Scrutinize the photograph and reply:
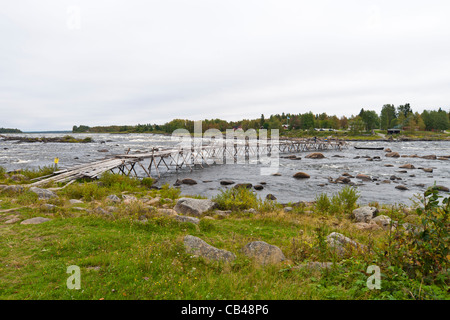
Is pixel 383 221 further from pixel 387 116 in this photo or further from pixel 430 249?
pixel 387 116

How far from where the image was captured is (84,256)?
536 cm

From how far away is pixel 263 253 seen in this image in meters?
5.80

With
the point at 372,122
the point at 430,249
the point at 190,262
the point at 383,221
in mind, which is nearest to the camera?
the point at 430,249

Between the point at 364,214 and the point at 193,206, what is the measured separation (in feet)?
25.3

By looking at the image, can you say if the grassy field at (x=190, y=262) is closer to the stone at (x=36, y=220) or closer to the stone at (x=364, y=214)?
the stone at (x=36, y=220)

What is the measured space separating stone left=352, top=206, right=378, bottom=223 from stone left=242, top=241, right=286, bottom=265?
Result: 6.35 metres

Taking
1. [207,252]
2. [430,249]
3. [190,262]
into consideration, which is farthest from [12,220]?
[430,249]

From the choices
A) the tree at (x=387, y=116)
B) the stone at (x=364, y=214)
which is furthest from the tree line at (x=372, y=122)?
the stone at (x=364, y=214)

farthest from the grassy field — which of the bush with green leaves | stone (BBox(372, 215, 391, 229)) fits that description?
stone (BBox(372, 215, 391, 229))

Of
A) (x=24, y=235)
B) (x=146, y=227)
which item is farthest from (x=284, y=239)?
(x=24, y=235)

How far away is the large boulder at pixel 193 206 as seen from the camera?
10.4 meters
